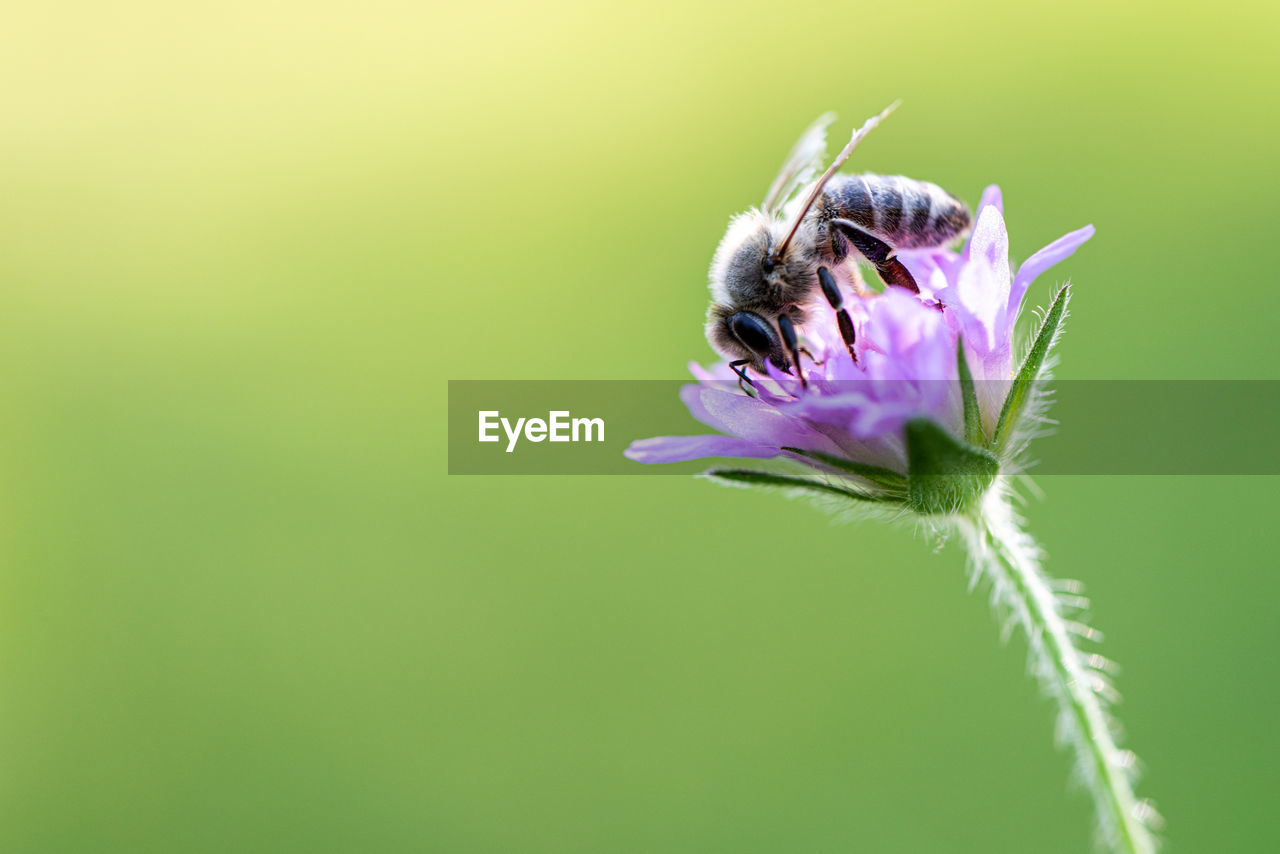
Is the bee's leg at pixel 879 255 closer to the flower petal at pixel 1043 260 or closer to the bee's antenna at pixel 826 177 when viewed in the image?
the bee's antenna at pixel 826 177

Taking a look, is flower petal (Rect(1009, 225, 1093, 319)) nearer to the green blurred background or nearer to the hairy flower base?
the hairy flower base

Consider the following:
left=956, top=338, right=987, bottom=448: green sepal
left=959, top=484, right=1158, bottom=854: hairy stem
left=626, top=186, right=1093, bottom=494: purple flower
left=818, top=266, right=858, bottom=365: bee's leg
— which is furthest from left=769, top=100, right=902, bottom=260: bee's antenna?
left=959, top=484, right=1158, bottom=854: hairy stem

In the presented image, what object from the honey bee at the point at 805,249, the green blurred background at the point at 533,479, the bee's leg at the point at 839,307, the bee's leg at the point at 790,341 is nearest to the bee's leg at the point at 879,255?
the honey bee at the point at 805,249

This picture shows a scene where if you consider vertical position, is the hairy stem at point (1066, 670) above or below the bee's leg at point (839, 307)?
below

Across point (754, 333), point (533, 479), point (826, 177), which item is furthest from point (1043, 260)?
point (533, 479)

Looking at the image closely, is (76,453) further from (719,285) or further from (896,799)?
(719,285)
